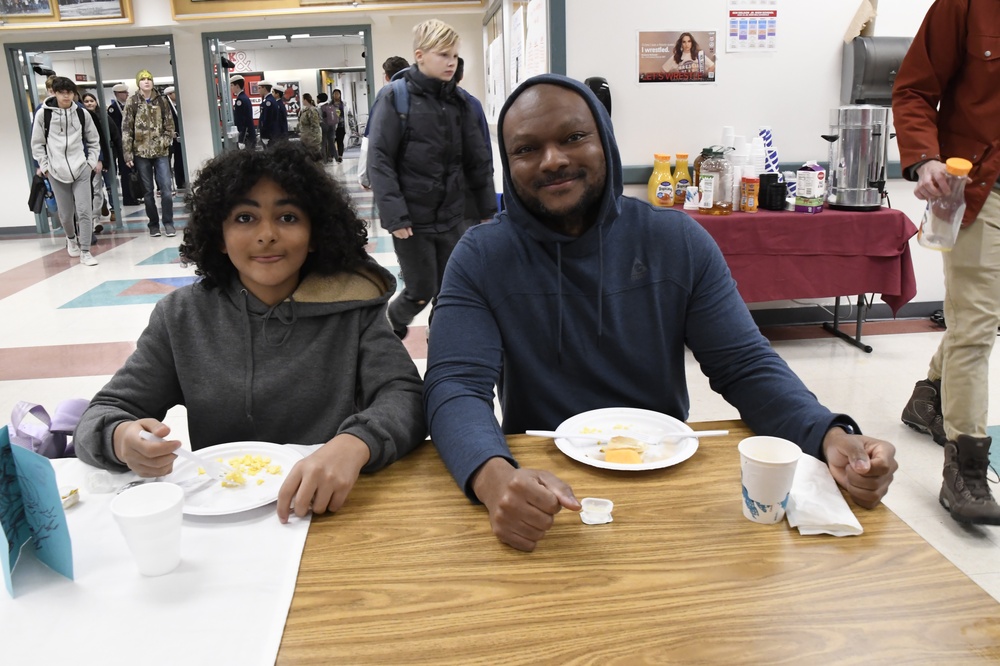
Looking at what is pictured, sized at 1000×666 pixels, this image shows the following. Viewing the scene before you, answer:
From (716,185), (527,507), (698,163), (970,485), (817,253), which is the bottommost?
(970,485)

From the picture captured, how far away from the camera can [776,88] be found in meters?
3.85

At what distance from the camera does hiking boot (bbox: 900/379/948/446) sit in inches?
106

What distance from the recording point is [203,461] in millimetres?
1135

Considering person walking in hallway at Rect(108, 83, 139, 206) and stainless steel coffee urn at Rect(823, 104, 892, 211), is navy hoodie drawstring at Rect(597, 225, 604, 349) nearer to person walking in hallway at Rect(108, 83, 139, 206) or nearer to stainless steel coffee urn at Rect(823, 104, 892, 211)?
stainless steel coffee urn at Rect(823, 104, 892, 211)

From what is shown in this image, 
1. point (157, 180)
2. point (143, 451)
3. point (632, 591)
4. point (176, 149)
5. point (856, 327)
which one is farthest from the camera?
point (176, 149)

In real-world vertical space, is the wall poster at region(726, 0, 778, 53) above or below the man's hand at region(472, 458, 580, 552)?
above

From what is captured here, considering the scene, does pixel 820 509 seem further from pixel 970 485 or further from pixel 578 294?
pixel 970 485

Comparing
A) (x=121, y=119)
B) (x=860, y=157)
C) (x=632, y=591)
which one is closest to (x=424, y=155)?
(x=860, y=157)

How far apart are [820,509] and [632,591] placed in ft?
0.95

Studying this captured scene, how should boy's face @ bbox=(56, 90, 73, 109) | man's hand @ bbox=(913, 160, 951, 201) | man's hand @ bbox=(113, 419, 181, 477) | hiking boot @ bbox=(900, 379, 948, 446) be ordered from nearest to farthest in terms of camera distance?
man's hand @ bbox=(113, 419, 181, 477), man's hand @ bbox=(913, 160, 951, 201), hiking boot @ bbox=(900, 379, 948, 446), boy's face @ bbox=(56, 90, 73, 109)

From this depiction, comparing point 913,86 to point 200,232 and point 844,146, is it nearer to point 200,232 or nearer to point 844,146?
point 844,146

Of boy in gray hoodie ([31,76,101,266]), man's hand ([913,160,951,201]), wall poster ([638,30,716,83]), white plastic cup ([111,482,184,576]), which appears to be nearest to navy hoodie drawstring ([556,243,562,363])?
white plastic cup ([111,482,184,576])

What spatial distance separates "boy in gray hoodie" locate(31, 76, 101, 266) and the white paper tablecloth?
6562 mm

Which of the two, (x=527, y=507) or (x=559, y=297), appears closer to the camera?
(x=527, y=507)
